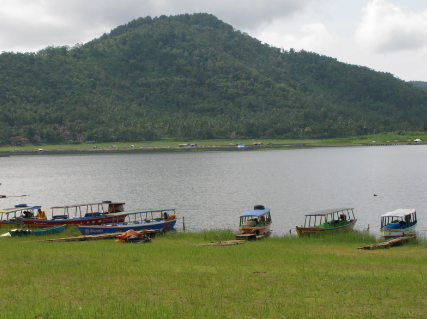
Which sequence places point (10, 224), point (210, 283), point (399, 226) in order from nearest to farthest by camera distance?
point (210, 283) < point (399, 226) < point (10, 224)

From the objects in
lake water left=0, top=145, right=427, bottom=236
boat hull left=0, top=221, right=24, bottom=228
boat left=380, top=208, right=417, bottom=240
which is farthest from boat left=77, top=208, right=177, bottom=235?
boat left=380, top=208, right=417, bottom=240

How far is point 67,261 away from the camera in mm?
20547

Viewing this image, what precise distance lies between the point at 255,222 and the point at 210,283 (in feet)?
79.0

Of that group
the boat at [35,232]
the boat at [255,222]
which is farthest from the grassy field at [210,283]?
the boat at [255,222]

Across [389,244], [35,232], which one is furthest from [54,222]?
[389,244]

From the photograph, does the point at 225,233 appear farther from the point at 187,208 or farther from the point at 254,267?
the point at 187,208

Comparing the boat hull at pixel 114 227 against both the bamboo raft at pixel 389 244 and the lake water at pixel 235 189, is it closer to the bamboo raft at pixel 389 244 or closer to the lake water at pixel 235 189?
the lake water at pixel 235 189

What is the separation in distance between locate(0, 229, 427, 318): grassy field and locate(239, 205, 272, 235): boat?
14.0 m

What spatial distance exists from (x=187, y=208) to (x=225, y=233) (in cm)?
2206

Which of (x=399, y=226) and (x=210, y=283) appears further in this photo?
(x=399, y=226)

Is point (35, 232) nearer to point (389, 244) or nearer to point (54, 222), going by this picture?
point (54, 222)

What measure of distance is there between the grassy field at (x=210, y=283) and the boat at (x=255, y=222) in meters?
14.0

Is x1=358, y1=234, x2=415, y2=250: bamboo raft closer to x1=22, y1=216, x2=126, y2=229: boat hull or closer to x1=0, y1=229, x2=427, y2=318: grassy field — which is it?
x1=0, y1=229, x2=427, y2=318: grassy field

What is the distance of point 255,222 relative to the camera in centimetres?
4006
